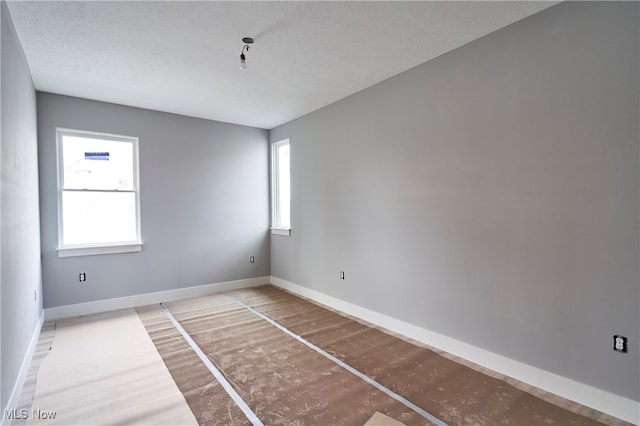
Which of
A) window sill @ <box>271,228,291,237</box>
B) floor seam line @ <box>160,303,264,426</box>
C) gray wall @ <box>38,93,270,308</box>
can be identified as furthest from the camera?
window sill @ <box>271,228,291,237</box>

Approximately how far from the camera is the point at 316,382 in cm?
245

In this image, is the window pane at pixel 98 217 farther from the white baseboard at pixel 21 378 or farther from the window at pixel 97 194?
the white baseboard at pixel 21 378

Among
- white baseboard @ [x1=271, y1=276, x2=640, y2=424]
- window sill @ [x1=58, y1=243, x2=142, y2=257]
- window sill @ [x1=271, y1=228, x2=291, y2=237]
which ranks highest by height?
window sill @ [x1=271, y1=228, x2=291, y2=237]

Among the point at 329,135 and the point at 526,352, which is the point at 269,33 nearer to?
the point at 329,135

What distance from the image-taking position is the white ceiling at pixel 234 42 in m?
2.24

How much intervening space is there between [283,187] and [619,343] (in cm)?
444

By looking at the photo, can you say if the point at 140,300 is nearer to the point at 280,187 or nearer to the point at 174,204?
the point at 174,204

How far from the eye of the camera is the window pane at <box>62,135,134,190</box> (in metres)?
4.00

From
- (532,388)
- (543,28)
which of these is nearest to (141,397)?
(532,388)

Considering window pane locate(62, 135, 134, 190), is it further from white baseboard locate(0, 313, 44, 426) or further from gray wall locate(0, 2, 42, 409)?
white baseboard locate(0, 313, 44, 426)

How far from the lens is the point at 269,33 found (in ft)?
8.34

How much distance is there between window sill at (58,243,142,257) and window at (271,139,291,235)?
2089 millimetres

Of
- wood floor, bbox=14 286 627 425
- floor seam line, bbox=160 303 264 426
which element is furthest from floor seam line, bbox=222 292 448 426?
floor seam line, bbox=160 303 264 426

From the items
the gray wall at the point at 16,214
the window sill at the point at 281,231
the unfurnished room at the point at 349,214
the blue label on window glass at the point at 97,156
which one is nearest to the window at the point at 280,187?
the window sill at the point at 281,231
